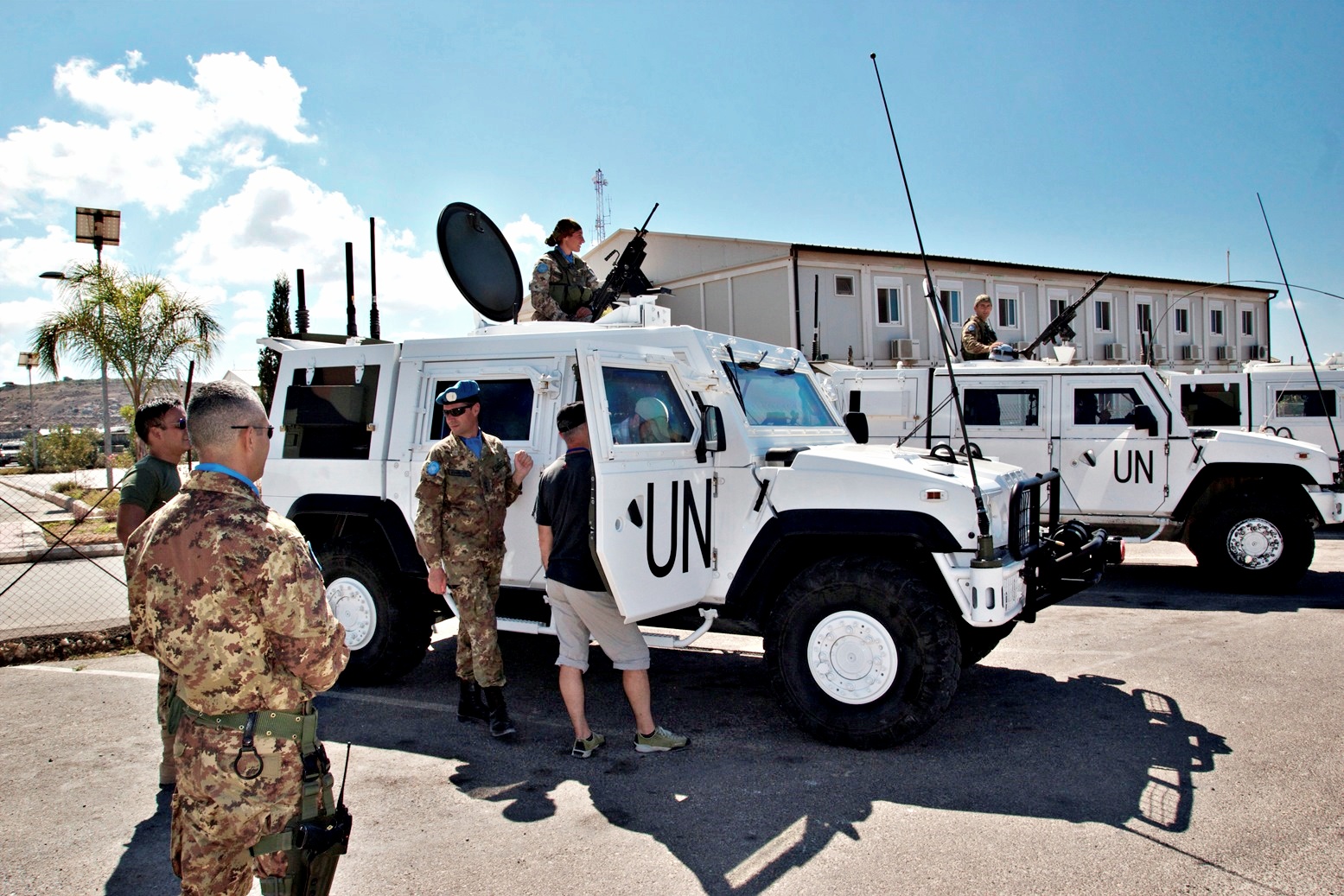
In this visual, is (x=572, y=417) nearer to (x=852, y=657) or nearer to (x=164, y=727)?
(x=852, y=657)

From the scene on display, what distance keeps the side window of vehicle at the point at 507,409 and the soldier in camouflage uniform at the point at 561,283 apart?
131 centimetres

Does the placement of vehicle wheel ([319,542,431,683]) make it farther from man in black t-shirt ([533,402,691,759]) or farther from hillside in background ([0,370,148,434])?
hillside in background ([0,370,148,434])

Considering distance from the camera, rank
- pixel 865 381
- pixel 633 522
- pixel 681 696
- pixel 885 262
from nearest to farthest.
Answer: pixel 633 522, pixel 681 696, pixel 865 381, pixel 885 262

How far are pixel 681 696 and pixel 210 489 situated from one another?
3890 mm

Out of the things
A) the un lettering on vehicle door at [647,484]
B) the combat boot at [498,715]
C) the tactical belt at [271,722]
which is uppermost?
the un lettering on vehicle door at [647,484]

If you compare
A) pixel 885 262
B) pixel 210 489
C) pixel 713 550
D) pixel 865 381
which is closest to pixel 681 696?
pixel 713 550

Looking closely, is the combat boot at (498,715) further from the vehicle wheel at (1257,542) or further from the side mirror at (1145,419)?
the vehicle wheel at (1257,542)

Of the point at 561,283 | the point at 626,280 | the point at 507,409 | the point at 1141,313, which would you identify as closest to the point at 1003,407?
the point at 626,280

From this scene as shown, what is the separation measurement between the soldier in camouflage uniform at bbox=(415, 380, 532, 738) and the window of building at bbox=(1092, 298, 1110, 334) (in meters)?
29.5

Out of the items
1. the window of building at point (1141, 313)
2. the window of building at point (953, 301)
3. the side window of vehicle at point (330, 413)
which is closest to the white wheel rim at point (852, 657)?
the side window of vehicle at point (330, 413)

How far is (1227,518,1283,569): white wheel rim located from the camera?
8.52m

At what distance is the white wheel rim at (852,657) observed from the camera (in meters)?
4.54

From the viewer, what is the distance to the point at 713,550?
496cm

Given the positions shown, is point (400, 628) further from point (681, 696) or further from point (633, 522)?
point (633, 522)
